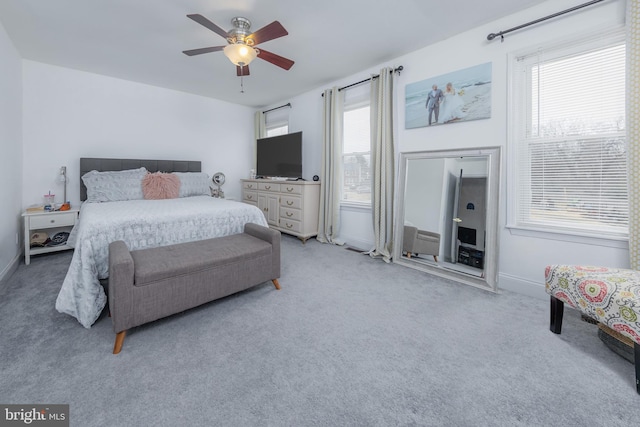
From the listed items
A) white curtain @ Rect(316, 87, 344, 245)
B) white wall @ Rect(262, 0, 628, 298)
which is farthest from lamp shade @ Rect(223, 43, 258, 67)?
white wall @ Rect(262, 0, 628, 298)

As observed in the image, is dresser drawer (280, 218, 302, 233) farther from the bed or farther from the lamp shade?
the lamp shade

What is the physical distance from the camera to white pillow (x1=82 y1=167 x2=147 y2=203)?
11.2 ft

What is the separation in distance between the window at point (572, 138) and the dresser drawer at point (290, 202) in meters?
2.75

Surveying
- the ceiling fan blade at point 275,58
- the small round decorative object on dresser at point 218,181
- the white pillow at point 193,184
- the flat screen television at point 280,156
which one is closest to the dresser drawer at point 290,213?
the flat screen television at point 280,156

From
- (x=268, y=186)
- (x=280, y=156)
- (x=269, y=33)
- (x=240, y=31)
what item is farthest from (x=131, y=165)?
(x=269, y=33)

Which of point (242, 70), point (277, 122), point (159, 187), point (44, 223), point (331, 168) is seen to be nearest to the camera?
point (242, 70)

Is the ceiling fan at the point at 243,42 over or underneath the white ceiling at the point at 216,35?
underneath

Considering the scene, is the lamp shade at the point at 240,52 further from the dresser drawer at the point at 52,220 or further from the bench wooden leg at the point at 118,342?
the dresser drawer at the point at 52,220

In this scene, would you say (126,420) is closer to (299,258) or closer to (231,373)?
(231,373)

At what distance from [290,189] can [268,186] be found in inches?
24.8

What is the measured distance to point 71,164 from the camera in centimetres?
381

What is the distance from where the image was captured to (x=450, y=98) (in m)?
2.90

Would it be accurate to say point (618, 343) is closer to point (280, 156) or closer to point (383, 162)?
point (383, 162)

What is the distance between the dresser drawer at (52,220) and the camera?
10.2 feet
